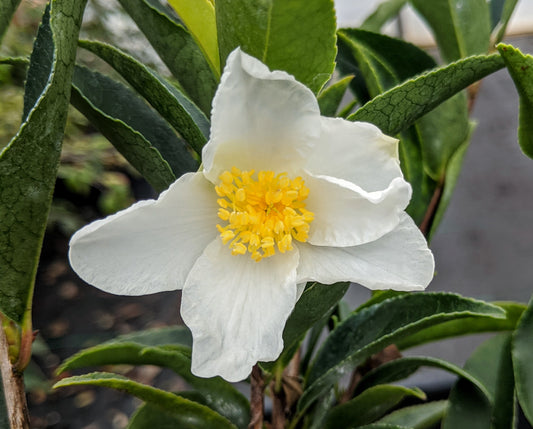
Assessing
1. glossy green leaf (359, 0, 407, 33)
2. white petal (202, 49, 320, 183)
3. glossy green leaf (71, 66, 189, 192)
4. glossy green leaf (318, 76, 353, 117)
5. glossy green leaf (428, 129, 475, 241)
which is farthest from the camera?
glossy green leaf (359, 0, 407, 33)

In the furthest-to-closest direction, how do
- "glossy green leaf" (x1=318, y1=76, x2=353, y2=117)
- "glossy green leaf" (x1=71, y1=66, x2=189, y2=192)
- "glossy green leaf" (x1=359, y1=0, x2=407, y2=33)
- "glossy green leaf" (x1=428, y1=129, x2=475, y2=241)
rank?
"glossy green leaf" (x1=359, y1=0, x2=407, y2=33)
"glossy green leaf" (x1=428, y1=129, x2=475, y2=241)
"glossy green leaf" (x1=318, y1=76, x2=353, y2=117)
"glossy green leaf" (x1=71, y1=66, x2=189, y2=192)

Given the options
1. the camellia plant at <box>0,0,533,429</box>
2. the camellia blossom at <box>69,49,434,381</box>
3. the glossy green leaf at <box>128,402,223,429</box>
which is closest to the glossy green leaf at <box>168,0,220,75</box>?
the camellia plant at <box>0,0,533,429</box>

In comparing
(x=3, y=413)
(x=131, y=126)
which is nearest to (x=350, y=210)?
(x=131, y=126)

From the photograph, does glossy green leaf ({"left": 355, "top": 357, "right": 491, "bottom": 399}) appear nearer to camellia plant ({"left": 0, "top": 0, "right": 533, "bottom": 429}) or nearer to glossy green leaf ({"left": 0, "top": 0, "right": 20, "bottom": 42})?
camellia plant ({"left": 0, "top": 0, "right": 533, "bottom": 429})

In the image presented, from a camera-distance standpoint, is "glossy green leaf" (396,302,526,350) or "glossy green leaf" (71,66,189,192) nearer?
"glossy green leaf" (71,66,189,192)

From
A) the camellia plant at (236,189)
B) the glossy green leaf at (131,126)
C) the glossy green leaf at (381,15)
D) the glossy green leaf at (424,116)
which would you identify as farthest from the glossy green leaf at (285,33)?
the glossy green leaf at (381,15)

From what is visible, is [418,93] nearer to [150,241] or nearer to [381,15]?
[150,241]

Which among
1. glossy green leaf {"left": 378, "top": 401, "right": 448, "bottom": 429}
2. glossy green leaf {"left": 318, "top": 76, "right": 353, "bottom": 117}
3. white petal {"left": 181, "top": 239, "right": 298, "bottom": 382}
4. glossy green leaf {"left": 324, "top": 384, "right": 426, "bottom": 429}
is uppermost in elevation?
glossy green leaf {"left": 318, "top": 76, "right": 353, "bottom": 117}
